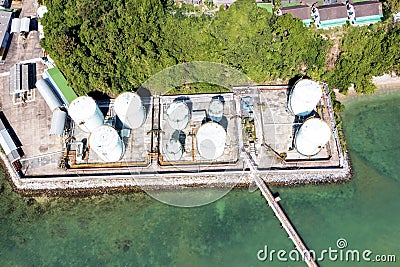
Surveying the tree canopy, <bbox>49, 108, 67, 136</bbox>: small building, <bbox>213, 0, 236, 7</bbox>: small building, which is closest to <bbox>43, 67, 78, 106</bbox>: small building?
the tree canopy

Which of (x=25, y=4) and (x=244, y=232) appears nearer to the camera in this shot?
(x=244, y=232)

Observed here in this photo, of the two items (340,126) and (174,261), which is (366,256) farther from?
(174,261)

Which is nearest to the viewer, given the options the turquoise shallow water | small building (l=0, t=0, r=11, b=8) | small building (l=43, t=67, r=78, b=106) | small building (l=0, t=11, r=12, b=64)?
the turquoise shallow water

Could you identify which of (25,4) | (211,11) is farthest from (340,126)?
(25,4)

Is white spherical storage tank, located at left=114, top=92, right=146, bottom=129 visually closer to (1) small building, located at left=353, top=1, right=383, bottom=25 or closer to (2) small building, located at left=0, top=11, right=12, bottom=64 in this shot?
(2) small building, located at left=0, top=11, right=12, bottom=64

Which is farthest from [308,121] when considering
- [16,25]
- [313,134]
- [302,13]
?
[16,25]

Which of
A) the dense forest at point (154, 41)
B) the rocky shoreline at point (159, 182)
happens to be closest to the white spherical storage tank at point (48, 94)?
the dense forest at point (154, 41)
